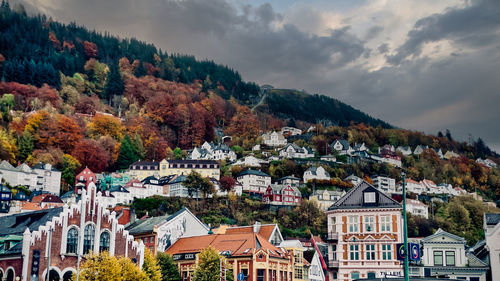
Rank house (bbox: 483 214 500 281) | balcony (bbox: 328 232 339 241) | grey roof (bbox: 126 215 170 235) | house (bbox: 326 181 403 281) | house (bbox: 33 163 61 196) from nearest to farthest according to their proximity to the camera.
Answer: house (bbox: 483 214 500 281) → house (bbox: 326 181 403 281) → balcony (bbox: 328 232 339 241) → grey roof (bbox: 126 215 170 235) → house (bbox: 33 163 61 196)

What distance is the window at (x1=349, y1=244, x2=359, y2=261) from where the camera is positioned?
238ft

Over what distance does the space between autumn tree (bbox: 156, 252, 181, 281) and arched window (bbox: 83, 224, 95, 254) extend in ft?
34.9

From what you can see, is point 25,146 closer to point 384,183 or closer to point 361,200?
point 384,183

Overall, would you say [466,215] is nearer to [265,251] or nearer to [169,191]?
[169,191]

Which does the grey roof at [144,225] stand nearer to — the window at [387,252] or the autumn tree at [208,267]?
the autumn tree at [208,267]

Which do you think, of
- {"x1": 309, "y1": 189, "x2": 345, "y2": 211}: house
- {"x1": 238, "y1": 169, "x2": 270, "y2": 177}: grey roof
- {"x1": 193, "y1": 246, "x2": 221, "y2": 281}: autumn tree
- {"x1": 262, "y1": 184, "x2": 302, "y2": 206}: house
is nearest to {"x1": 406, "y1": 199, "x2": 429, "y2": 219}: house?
{"x1": 309, "y1": 189, "x2": 345, "y2": 211}: house

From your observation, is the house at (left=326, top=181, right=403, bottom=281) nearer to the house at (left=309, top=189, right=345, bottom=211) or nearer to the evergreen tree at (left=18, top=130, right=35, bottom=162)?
the house at (left=309, top=189, right=345, bottom=211)

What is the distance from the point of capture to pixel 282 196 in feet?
511

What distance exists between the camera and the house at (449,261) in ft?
207

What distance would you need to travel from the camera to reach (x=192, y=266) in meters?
68.9

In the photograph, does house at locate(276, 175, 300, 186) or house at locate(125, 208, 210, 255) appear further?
house at locate(276, 175, 300, 186)

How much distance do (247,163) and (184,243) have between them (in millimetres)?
113121

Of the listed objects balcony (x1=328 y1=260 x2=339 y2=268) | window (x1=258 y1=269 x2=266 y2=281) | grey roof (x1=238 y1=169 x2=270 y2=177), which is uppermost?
grey roof (x1=238 y1=169 x2=270 y2=177)

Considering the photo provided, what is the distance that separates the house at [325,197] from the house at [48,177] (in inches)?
2569
